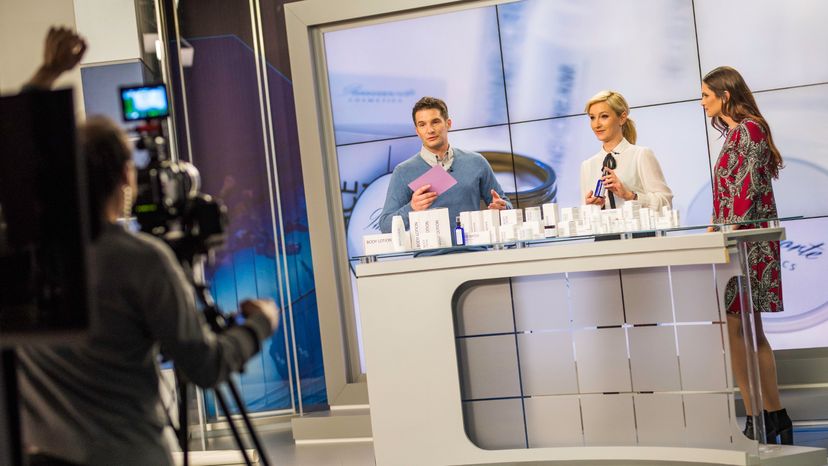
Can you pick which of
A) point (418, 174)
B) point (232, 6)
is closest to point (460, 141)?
point (418, 174)

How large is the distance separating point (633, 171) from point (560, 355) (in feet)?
4.09

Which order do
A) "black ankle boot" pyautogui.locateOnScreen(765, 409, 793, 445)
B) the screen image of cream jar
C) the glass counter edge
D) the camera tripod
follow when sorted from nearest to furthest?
the camera tripod, the glass counter edge, "black ankle boot" pyautogui.locateOnScreen(765, 409, 793, 445), the screen image of cream jar

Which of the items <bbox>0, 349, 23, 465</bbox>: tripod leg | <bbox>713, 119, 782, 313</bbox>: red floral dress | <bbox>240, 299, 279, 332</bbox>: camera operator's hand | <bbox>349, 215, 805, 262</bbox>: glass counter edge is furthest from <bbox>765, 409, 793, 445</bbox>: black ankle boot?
<bbox>0, 349, 23, 465</bbox>: tripod leg

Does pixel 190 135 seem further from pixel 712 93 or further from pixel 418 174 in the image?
pixel 712 93

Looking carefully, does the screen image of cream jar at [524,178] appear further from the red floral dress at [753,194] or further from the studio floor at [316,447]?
the studio floor at [316,447]

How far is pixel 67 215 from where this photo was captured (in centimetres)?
122

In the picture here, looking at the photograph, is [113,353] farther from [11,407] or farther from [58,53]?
[58,53]

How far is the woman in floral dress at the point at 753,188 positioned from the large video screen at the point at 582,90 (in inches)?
40.0

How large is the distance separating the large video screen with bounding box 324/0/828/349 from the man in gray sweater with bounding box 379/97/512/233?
0.68m

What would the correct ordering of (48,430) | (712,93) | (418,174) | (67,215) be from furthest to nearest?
(418,174) < (712,93) < (48,430) < (67,215)

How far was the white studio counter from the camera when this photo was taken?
342 centimetres

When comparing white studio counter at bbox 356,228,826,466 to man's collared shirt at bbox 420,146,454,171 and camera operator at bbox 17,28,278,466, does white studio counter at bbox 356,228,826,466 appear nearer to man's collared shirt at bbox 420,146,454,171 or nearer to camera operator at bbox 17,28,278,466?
man's collared shirt at bbox 420,146,454,171

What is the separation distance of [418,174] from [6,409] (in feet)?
11.7

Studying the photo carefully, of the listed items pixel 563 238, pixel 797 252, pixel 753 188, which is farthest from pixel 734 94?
pixel 797 252
